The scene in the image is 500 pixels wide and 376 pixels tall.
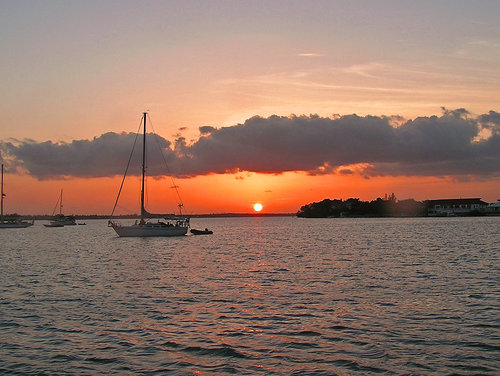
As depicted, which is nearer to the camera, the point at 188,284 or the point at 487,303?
Answer: the point at 487,303

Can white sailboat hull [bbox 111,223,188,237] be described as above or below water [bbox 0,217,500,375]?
above

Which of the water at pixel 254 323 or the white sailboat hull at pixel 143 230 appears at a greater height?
the white sailboat hull at pixel 143 230

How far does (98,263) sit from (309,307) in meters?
35.8

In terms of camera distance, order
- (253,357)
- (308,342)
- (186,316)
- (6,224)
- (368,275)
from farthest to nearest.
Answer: (6,224)
(368,275)
(186,316)
(308,342)
(253,357)

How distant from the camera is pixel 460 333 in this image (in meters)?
21.3

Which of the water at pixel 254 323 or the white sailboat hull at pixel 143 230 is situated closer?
the water at pixel 254 323

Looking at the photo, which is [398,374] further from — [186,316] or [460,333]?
[186,316]

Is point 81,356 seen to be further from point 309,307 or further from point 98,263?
point 98,263

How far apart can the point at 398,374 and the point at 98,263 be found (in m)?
46.0

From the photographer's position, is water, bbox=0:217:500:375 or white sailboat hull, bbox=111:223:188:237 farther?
white sailboat hull, bbox=111:223:188:237

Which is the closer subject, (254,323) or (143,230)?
(254,323)

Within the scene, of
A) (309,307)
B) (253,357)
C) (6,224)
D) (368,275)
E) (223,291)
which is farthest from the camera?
(6,224)

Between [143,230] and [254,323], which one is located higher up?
[143,230]

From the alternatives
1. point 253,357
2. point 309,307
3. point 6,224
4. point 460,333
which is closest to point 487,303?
point 460,333
